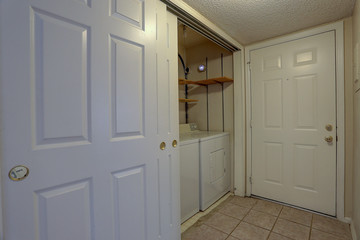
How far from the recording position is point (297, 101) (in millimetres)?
2182

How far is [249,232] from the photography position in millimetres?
1790

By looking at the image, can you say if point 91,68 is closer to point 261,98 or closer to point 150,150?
point 150,150

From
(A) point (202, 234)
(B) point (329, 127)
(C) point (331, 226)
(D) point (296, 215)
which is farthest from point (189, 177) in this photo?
(B) point (329, 127)

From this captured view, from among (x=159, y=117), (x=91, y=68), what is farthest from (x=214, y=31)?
(x=91, y=68)

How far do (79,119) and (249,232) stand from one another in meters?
1.87

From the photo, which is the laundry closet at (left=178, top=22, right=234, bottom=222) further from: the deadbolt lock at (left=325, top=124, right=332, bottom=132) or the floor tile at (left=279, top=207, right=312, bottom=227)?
the deadbolt lock at (left=325, top=124, right=332, bottom=132)

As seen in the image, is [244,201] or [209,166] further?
[244,201]

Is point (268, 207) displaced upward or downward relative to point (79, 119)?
downward

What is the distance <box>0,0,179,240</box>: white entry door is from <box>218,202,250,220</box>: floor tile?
115cm

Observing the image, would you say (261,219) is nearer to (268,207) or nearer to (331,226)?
(268,207)

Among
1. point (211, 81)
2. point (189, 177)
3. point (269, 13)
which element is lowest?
point (189, 177)

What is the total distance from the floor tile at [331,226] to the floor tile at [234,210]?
0.70 metres

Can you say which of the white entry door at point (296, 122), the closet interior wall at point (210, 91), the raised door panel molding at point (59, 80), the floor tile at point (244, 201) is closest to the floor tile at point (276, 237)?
the floor tile at point (244, 201)

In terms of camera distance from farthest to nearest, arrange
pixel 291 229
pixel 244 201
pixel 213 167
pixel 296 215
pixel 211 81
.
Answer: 1. pixel 211 81
2. pixel 244 201
3. pixel 213 167
4. pixel 296 215
5. pixel 291 229
